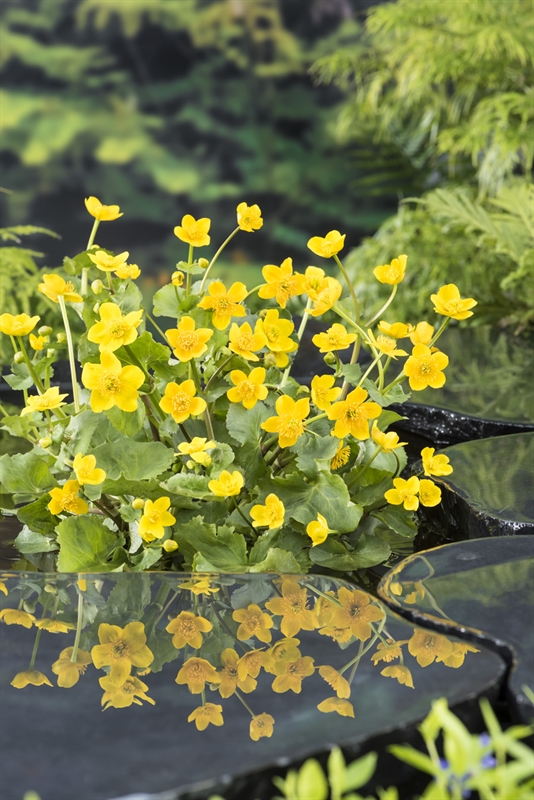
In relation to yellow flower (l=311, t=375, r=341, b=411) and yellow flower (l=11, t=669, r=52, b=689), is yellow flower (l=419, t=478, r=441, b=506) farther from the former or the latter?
yellow flower (l=11, t=669, r=52, b=689)

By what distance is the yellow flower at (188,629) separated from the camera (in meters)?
0.62

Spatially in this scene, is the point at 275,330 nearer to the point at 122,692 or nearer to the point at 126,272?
the point at 126,272

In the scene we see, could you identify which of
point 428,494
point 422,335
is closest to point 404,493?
point 428,494

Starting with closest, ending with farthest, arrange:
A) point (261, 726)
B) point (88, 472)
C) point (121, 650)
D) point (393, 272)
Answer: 1. point (261, 726)
2. point (121, 650)
3. point (88, 472)
4. point (393, 272)

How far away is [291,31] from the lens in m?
4.61

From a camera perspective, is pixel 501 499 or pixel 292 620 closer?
pixel 292 620

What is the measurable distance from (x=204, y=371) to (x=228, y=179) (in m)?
3.94

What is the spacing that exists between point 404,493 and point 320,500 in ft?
0.27

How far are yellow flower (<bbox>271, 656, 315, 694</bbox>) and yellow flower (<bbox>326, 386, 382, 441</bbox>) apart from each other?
237 millimetres

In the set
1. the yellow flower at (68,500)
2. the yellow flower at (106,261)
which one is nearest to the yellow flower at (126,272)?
the yellow flower at (106,261)

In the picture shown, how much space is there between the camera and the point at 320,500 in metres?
0.80

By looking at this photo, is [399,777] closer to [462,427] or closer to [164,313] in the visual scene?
[164,313]

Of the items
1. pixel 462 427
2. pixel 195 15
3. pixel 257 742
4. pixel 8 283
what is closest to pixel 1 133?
pixel 195 15

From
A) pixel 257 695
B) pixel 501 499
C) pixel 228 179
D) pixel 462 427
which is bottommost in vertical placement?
pixel 228 179
